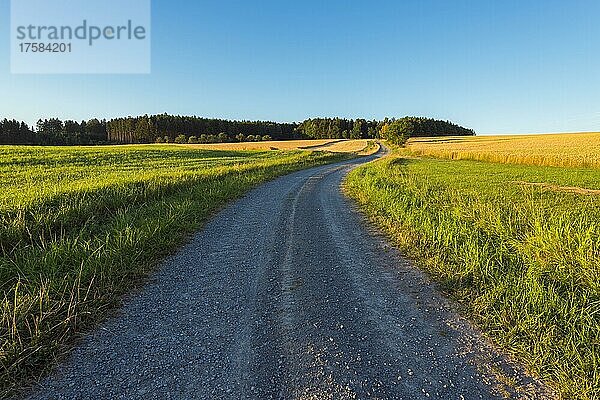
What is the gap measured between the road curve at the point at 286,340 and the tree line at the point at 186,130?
7934 centimetres

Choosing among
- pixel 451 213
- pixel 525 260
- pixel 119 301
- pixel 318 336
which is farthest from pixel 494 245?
pixel 119 301

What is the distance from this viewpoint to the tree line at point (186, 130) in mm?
88750

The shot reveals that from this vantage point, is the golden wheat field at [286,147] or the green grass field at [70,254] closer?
the green grass field at [70,254]

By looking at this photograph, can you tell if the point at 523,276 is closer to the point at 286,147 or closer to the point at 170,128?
the point at 286,147

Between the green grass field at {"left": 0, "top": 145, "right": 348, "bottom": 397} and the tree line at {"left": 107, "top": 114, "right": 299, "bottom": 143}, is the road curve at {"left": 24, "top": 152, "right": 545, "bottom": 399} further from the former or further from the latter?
the tree line at {"left": 107, "top": 114, "right": 299, "bottom": 143}

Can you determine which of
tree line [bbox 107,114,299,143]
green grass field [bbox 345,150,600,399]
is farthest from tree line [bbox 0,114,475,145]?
green grass field [bbox 345,150,600,399]

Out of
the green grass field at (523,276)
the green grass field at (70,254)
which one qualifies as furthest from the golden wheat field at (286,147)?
the green grass field at (523,276)

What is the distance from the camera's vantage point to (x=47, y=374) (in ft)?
9.79

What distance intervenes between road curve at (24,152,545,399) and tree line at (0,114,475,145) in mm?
79341

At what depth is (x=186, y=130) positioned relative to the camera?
114000 mm

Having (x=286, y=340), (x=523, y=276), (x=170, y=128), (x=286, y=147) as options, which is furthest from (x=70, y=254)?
(x=170, y=128)

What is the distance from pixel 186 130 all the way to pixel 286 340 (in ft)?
390

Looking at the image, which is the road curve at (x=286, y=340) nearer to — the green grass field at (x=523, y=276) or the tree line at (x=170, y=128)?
the green grass field at (x=523, y=276)

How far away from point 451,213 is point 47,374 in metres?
8.64
